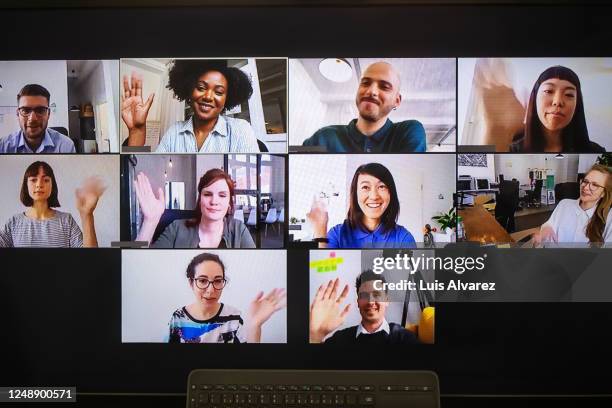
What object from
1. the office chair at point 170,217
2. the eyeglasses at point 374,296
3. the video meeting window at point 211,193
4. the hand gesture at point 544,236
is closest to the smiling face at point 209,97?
the video meeting window at point 211,193

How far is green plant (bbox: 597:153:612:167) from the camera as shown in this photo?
121 cm

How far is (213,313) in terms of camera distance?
123cm

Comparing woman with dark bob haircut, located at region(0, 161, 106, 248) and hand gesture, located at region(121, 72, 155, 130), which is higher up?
hand gesture, located at region(121, 72, 155, 130)

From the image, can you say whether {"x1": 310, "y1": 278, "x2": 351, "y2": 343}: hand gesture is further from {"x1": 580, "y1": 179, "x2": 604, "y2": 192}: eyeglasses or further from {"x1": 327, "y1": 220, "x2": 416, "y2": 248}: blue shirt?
{"x1": 580, "y1": 179, "x2": 604, "y2": 192}: eyeglasses

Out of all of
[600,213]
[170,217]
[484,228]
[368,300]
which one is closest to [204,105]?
[170,217]

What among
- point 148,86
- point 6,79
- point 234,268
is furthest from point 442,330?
point 6,79

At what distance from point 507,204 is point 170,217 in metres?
0.77

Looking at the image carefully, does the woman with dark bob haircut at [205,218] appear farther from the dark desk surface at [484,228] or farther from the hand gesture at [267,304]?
the dark desk surface at [484,228]

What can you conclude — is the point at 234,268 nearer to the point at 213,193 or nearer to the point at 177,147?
the point at 213,193

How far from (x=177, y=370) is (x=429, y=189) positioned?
71 cm

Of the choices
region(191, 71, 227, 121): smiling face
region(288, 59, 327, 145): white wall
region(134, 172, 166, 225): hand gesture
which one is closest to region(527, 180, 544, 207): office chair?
region(288, 59, 327, 145): white wall

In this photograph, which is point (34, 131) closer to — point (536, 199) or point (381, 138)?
point (381, 138)

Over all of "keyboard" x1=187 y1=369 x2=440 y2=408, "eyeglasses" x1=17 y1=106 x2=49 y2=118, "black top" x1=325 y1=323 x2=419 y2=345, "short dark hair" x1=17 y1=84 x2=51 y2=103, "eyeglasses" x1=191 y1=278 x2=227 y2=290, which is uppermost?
"short dark hair" x1=17 y1=84 x2=51 y2=103

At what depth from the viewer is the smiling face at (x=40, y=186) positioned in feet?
4.03
